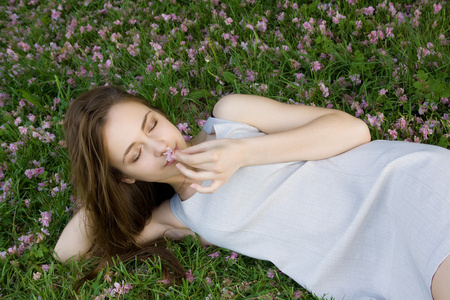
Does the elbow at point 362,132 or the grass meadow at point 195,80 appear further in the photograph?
the grass meadow at point 195,80

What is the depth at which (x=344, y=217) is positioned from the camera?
8.27 feet

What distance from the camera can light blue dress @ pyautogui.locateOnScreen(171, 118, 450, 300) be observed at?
2238 mm

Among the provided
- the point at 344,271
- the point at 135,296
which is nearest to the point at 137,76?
the point at 135,296

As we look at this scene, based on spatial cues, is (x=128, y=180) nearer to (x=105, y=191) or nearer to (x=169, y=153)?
(x=105, y=191)

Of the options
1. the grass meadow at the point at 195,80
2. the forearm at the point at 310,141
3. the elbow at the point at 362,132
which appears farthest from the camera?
the grass meadow at the point at 195,80

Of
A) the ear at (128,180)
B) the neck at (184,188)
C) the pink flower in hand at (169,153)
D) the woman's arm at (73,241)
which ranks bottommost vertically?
the woman's arm at (73,241)

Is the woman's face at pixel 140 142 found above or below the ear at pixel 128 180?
above

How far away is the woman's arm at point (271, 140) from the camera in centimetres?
228

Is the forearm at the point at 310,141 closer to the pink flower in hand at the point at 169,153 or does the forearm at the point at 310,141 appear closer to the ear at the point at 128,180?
the pink flower in hand at the point at 169,153

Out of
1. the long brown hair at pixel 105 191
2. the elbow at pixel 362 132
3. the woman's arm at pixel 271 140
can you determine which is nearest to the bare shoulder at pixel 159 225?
the long brown hair at pixel 105 191

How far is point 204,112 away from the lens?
378 centimetres

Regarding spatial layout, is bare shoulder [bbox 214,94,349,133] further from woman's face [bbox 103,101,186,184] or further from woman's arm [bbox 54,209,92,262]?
woman's arm [bbox 54,209,92,262]

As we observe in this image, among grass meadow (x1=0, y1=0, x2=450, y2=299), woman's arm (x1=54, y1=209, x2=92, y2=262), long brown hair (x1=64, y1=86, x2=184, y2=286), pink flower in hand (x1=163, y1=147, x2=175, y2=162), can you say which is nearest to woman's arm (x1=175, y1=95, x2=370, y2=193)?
pink flower in hand (x1=163, y1=147, x2=175, y2=162)

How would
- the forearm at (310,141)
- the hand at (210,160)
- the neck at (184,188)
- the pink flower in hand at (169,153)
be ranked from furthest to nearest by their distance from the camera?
the neck at (184,188) → the forearm at (310,141) → the pink flower in hand at (169,153) → the hand at (210,160)
